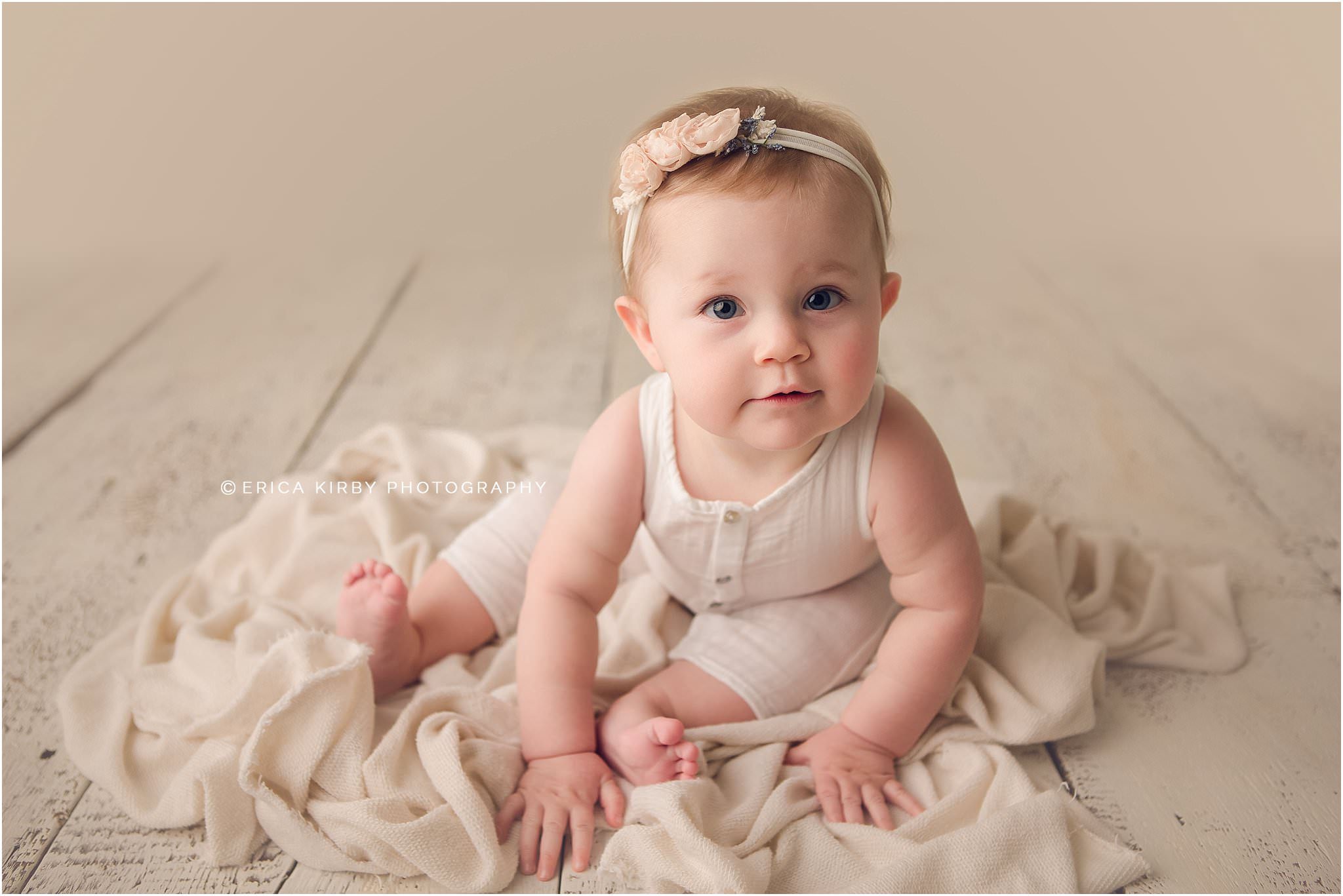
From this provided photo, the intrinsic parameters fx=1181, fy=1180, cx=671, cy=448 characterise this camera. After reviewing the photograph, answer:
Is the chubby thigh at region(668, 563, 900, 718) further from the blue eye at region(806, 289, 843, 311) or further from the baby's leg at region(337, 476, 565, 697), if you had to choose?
the blue eye at region(806, 289, 843, 311)

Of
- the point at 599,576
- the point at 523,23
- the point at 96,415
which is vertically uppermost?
the point at 523,23

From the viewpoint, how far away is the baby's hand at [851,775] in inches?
37.8

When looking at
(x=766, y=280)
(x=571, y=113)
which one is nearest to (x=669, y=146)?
(x=766, y=280)

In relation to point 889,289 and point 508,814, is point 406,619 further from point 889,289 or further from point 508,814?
point 889,289

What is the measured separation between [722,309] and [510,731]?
1.41ft

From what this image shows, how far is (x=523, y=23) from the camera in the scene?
2850 millimetres

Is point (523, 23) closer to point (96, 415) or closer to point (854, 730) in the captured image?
point (96, 415)

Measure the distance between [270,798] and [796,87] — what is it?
718 millimetres

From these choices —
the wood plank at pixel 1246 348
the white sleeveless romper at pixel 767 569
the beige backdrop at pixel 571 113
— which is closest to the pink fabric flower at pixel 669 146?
the white sleeveless romper at pixel 767 569

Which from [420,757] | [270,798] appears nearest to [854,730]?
[420,757]

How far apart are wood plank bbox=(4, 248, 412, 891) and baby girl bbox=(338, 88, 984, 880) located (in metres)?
0.30

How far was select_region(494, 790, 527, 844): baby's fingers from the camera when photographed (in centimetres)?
94

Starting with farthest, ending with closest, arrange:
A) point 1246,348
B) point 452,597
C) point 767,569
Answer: point 1246,348 < point 452,597 < point 767,569

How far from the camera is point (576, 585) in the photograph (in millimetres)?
1023
